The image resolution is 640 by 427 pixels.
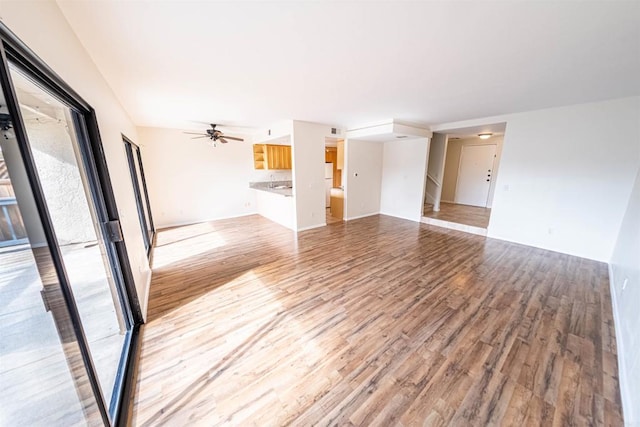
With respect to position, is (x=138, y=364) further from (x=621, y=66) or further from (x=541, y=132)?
(x=541, y=132)

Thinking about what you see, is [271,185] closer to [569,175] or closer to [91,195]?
[91,195]

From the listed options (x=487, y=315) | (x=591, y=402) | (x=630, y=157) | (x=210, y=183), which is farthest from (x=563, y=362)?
(x=210, y=183)

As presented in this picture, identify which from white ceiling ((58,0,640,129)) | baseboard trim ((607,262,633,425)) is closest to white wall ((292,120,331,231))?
white ceiling ((58,0,640,129))

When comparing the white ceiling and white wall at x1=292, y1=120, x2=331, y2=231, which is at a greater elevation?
the white ceiling

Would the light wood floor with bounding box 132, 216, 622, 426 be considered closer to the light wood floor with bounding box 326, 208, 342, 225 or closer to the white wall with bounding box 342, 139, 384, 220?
the light wood floor with bounding box 326, 208, 342, 225

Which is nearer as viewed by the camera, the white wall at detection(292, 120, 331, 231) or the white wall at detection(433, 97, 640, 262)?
Answer: the white wall at detection(433, 97, 640, 262)

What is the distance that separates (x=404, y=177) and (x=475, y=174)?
9.40 ft

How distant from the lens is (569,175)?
348 cm

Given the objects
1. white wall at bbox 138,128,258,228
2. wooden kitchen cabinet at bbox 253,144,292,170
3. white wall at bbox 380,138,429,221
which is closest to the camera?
white wall at bbox 138,128,258,228

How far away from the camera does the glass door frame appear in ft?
2.52

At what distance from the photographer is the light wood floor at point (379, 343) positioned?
1344 millimetres

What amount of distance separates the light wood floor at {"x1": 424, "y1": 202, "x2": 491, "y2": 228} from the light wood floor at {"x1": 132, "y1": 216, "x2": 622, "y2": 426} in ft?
5.69

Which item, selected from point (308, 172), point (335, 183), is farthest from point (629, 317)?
point (335, 183)

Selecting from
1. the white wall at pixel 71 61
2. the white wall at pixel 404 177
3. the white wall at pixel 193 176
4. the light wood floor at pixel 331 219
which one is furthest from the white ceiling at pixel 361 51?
the light wood floor at pixel 331 219
